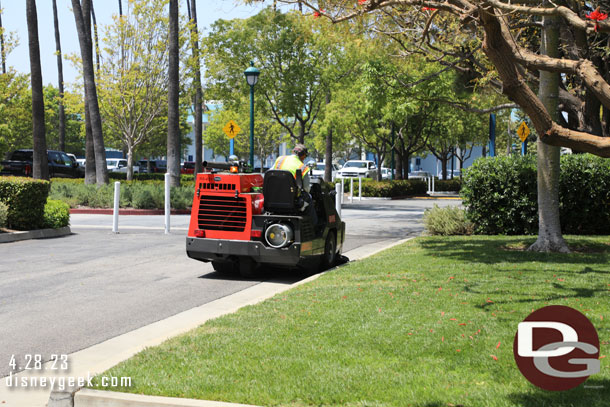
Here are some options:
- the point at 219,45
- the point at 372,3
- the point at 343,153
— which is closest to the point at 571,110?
the point at 372,3

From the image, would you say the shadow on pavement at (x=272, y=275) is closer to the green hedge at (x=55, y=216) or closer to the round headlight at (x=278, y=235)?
the round headlight at (x=278, y=235)

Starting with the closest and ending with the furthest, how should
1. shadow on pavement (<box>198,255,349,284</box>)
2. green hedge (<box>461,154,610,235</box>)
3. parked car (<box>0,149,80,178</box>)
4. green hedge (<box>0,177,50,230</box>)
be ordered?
shadow on pavement (<box>198,255,349,284</box>) → green hedge (<box>0,177,50,230</box>) → green hedge (<box>461,154,610,235</box>) → parked car (<box>0,149,80,178</box>)

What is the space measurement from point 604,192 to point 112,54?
31.9m

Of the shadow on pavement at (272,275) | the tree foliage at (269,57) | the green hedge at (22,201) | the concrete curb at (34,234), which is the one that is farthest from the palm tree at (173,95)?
the shadow on pavement at (272,275)

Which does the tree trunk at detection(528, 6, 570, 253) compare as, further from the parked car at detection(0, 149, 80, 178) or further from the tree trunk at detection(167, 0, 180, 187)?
the parked car at detection(0, 149, 80, 178)

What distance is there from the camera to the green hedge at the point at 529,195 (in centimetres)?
1625

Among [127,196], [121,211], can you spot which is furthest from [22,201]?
[127,196]

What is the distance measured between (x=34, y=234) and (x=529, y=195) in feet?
38.9

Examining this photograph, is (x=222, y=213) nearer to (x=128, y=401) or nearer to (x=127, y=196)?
(x=128, y=401)

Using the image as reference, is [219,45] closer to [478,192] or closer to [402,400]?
[478,192]

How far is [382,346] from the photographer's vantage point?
5961mm

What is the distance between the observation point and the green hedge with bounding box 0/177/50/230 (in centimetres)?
1583

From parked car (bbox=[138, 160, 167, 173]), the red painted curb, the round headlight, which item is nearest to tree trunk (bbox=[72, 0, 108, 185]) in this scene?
the red painted curb

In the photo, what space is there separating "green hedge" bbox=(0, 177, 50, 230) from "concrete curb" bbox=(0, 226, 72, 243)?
31 centimetres
